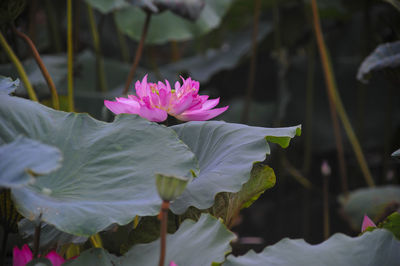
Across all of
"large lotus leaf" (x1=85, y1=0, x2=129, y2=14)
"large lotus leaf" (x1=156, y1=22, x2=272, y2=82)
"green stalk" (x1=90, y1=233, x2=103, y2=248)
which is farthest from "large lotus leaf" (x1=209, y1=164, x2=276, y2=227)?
"large lotus leaf" (x1=156, y1=22, x2=272, y2=82)

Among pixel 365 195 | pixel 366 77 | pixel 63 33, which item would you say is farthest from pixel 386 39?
pixel 63 33

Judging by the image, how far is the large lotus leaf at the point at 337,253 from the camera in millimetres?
461

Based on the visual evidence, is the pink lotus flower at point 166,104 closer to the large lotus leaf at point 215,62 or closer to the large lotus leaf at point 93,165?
the large lotus leaf at point 93,165

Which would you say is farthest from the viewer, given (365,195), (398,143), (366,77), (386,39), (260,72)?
(260,72)

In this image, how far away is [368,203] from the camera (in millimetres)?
1366

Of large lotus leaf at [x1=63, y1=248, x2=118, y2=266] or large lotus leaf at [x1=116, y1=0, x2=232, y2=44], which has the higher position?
large lotus leaf at [x1=116, y1=0, x2=232, y2=44]

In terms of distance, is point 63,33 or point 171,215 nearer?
point 171,215

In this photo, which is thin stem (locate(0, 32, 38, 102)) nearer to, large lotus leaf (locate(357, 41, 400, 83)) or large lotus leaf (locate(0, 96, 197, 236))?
large lotus leaf (locate(0, 96, 197, 236))

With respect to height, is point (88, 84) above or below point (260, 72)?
below

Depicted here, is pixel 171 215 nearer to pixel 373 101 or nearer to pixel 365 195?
pixel 365 195

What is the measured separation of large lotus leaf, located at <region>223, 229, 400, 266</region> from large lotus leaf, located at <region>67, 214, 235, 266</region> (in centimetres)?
3

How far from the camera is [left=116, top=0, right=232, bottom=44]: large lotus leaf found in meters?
1.67

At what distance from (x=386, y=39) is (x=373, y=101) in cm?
126

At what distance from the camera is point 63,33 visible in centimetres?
240
